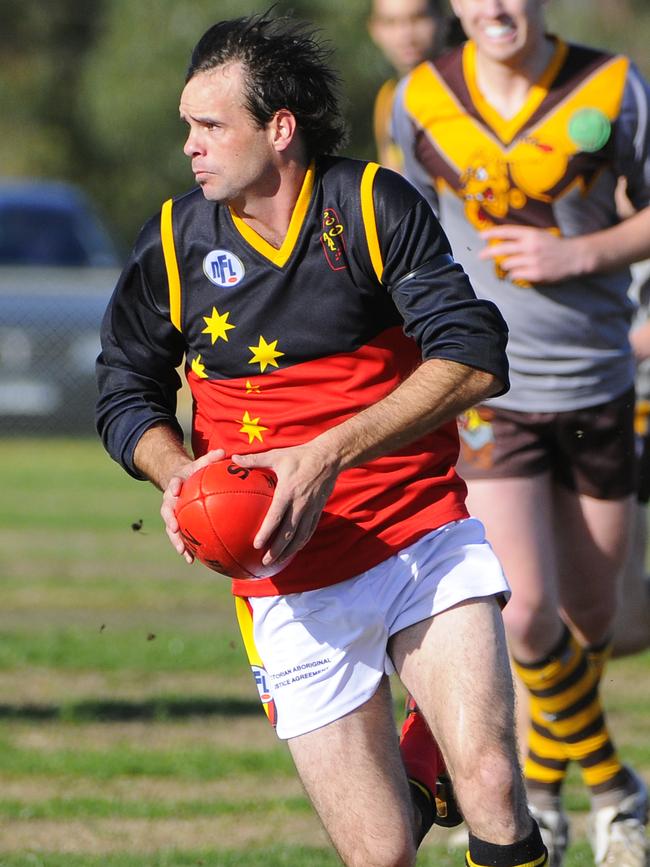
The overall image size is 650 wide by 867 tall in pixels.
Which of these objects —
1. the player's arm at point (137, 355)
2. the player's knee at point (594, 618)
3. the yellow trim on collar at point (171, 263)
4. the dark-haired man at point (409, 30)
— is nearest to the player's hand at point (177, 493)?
the player's arm at point (137, 355)

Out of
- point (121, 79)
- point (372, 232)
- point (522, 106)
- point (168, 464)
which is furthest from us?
point (121, 79)

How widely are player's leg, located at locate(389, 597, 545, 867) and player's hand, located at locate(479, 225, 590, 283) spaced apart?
5.01 ft

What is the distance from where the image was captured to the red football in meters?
3.85

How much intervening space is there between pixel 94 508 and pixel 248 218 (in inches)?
423

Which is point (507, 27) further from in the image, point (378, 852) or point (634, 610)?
point (378, 852)

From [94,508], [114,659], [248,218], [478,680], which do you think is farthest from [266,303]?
[94,508]

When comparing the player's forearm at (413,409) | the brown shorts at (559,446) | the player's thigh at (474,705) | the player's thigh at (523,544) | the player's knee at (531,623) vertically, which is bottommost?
the player's knee at (531,623)

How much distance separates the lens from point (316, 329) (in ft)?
13.5

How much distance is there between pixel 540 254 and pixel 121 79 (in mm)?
26956

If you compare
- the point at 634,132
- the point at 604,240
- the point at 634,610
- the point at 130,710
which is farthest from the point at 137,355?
the point at 130,710

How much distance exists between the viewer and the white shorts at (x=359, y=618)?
4098 mm

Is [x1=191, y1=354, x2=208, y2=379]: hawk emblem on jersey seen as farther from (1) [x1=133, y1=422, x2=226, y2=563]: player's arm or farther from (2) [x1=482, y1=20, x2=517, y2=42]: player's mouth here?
(2) [x1=482, y1=20, x2=517, y2=42]: player's mouth

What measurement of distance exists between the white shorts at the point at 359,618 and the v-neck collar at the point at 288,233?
2.53 feet

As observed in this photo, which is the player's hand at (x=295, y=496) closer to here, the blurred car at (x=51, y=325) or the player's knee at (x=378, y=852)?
the player's knee at (x=378, y=852)
